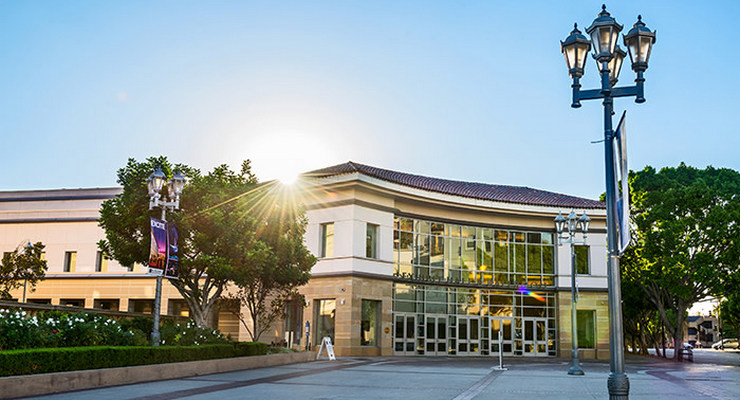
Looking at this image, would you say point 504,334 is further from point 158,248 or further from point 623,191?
point 623,191

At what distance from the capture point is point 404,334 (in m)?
37.6

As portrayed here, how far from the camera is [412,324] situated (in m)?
38.1

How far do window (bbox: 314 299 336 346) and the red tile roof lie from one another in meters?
7.80

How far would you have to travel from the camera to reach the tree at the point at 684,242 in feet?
124

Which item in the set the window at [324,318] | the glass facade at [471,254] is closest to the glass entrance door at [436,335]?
the glass facade at [471,254]

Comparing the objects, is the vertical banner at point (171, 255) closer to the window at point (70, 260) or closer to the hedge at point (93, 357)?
the hedge at point (93, 357)

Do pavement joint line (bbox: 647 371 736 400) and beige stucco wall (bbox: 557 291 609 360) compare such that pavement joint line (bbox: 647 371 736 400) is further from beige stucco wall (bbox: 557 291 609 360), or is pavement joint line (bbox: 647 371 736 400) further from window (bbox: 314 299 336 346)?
beige stucco wall (bbox: 557 291 609 360)

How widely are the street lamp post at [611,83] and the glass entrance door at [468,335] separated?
30883mm

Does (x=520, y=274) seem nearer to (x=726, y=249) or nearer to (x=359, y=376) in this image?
(x=726, y=249)

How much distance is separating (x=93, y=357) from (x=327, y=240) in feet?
68.8

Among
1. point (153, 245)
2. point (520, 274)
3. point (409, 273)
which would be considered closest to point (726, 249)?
point (520, 274)

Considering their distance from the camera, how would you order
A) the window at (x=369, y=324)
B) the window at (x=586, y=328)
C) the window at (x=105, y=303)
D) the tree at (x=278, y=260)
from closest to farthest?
the tree at (x=278, y=260) < the window at (x=369, y=324) < the window at (x=586, y=328) < the window at (x=105, y=303)

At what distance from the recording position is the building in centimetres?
3600

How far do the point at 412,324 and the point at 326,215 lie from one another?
26.0 feet
